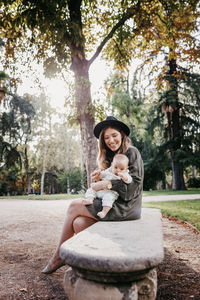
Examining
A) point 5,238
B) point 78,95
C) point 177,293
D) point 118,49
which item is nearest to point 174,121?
point 118,49

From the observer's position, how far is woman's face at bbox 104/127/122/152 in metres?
3.03

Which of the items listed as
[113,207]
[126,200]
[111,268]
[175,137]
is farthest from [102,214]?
[175,137]

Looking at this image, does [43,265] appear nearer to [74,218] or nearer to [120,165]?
[74,218]

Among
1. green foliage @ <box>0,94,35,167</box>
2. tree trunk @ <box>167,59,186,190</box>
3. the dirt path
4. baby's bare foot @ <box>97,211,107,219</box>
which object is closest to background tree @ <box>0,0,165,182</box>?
the dirt path

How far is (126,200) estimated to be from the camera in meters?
2.54

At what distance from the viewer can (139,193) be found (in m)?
2.69

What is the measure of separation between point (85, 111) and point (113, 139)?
266cm

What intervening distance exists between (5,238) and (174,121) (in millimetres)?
17456

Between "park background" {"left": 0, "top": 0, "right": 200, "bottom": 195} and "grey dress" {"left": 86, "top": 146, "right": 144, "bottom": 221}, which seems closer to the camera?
"grey dress" {"left": 86, "top": 146, "right": 144, "bottom": 221}

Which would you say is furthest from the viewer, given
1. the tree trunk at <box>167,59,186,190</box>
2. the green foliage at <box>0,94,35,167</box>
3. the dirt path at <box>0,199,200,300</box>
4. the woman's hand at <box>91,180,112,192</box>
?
the green foliage at <box>0,94,35,167</box>

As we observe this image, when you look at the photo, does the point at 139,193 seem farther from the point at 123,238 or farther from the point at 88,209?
the point at 123,238

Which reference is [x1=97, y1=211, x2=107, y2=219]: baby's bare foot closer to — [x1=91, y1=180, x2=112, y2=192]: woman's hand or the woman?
the woman

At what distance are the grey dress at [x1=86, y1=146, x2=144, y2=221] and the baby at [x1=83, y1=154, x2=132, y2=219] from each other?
0.16 ft

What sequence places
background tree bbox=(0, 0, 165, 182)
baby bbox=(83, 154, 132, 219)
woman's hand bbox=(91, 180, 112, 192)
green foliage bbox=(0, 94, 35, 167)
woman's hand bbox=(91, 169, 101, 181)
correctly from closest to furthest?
1. baby bbox=(83, 154, 132, 219)
2. woman's hand bbox=(91, 180, 112, 192)
3. woman's hand bbox=(91, 169, 101, 181)
4. background tree bbox=(0, 0, 165, 182)
5. green foliage bbox=(0, 94, 35, 167)
